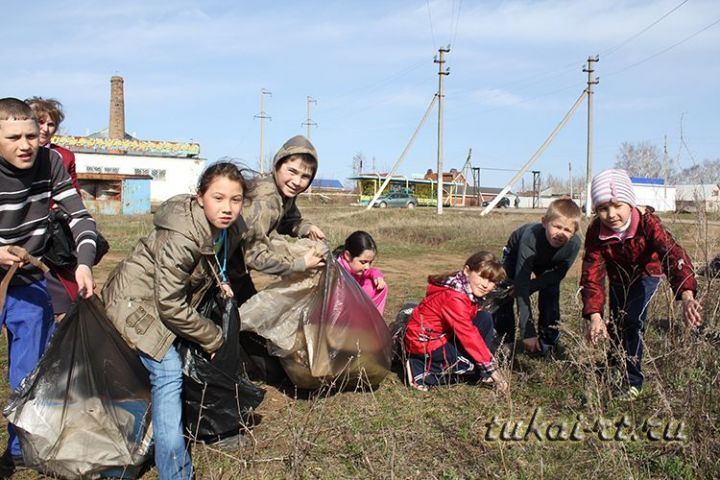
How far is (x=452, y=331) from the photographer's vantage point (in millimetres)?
3676

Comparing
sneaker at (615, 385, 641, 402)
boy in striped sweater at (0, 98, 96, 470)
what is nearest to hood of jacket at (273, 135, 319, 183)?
boy in striped sweater at (0, 98, 96, 470)

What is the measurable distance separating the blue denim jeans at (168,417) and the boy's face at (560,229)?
8.01 ft

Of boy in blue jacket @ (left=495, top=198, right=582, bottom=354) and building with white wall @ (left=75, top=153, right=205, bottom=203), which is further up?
building with white wall @ (left=75, top=153, right=205, bottom=203)

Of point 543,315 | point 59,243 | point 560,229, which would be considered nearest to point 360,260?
point 560,229

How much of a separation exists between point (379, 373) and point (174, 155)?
41753 millimetres

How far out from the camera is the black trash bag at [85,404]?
248 centimetres

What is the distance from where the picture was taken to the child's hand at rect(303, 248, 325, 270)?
3338 millimetres

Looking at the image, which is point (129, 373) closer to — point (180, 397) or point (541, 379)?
point (180, 397)

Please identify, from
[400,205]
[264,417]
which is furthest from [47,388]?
[400,205]

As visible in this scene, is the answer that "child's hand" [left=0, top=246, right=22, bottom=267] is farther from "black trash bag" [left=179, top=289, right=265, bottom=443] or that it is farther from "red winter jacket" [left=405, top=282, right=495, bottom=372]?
"red winter jacket" [left=405, top=282, right=495, bottom=372]

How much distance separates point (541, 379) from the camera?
144 inches

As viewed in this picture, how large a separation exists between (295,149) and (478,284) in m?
1.27

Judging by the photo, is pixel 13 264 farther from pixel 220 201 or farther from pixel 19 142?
pixel 220 201

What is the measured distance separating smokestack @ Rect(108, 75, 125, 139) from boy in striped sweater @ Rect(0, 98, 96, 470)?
150 ft
